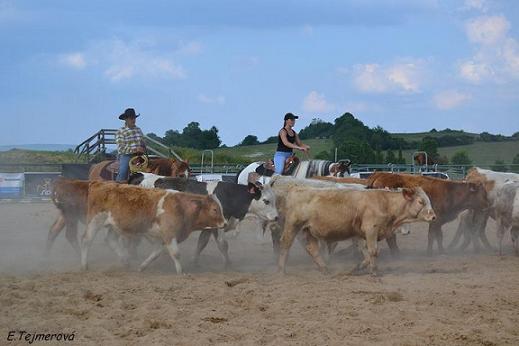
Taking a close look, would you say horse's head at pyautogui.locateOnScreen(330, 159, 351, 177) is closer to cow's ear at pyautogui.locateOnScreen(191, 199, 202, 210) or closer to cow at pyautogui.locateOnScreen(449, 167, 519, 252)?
cow at pyautogui.locateOnScreen(449, 167, 519, 252)

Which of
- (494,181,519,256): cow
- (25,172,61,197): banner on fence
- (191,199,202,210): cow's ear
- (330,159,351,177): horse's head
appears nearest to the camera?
(191,199,202,210): cow's ear

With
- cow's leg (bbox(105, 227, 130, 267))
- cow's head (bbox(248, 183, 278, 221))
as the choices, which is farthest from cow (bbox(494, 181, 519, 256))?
cow's leg (bbox(105, 227, 130, 267))

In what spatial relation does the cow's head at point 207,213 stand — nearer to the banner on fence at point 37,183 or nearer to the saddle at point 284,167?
the saddle at point 284,167

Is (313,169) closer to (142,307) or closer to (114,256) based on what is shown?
(114,256)

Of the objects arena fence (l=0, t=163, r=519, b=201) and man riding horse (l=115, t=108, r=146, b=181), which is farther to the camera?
arena fence (l=0, t=163, r=519, b=201)

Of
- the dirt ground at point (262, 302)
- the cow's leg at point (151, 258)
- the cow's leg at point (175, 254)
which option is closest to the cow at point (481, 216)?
the dirt ground at point (262, 302)

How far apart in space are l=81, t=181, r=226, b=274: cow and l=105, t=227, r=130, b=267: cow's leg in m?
0.02

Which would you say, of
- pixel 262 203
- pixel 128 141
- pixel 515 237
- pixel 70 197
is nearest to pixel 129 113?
pixel 128 141

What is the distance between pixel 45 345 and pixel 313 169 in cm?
736

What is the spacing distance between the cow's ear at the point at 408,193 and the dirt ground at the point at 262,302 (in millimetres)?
953

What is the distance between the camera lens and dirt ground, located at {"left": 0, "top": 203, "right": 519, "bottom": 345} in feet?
18.2

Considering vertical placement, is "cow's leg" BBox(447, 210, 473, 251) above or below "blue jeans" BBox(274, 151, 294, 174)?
below

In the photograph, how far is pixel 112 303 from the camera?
6.77m

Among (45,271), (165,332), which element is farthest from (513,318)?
(45,271)
